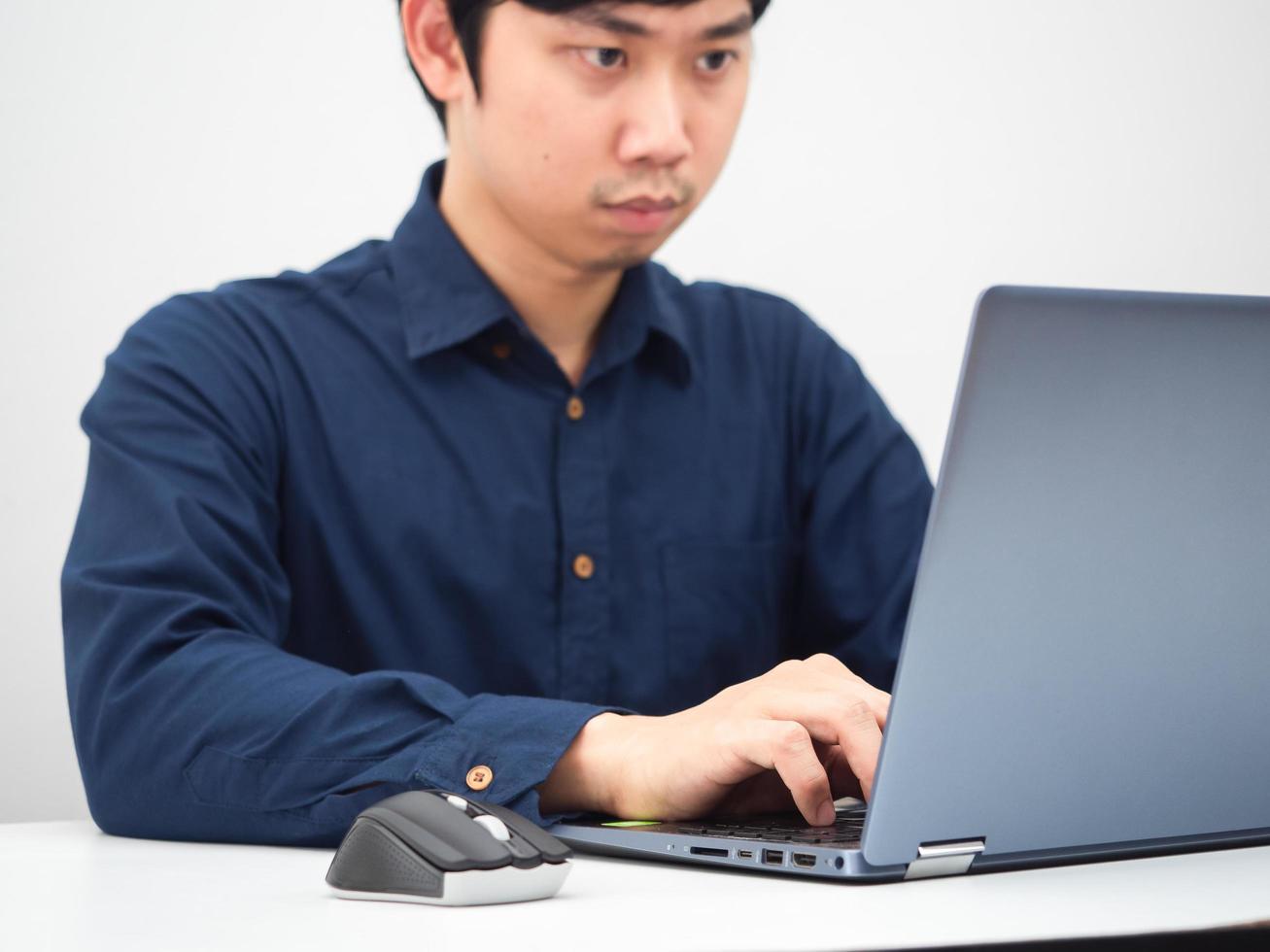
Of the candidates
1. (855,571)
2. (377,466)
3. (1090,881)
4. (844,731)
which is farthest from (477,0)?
(1090,881)

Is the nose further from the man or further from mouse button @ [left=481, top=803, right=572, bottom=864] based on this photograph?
mouse button @ [left=481, top=803, right=572, bottom=864]

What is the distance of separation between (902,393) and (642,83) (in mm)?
1060

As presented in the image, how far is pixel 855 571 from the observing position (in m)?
1.41

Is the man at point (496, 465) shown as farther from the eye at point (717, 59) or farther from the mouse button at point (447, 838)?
the mouse button at point (447, 838)

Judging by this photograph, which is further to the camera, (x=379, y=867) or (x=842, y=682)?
(x=842, y=682)

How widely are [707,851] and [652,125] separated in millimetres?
675

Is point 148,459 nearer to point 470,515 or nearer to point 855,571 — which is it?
point 470,515

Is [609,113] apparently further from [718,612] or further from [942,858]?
[942,858]

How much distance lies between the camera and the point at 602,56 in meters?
1.16

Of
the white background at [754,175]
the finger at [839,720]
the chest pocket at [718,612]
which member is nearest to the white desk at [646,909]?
the finger at [839,720]

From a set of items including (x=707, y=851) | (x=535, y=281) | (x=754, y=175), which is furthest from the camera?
(x=754, y=175)

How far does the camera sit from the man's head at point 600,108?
1.16m

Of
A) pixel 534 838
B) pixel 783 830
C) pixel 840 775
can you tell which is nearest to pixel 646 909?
pixel 534 838

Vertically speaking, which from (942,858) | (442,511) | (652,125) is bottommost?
(442,511)
